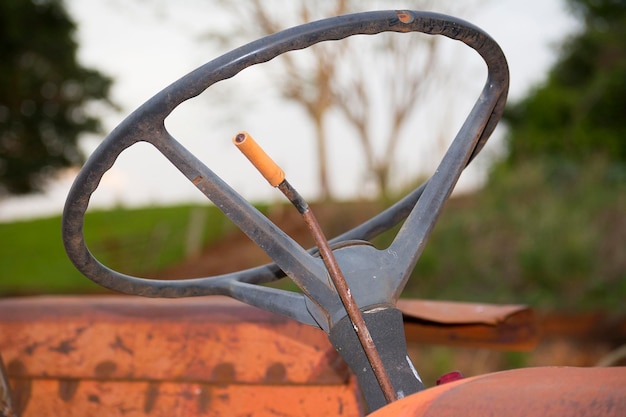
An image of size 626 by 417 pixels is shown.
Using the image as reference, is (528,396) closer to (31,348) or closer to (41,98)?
(31,348)

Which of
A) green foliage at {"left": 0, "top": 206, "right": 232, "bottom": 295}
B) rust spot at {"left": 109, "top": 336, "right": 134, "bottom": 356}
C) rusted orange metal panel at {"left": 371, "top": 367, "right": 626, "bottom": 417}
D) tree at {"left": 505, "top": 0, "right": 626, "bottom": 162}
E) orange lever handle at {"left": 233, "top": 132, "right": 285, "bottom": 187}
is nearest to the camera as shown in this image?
rusted orange metal panel at {"left": 371, "top": 367, "right": 626, "bottom": 417}

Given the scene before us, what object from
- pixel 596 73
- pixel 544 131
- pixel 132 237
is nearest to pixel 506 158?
pixel 544 131

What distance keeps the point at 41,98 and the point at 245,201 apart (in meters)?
14.1

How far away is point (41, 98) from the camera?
45.5 ft

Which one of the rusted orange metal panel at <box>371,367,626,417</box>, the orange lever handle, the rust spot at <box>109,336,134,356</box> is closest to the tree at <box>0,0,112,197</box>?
the rust spot at <box>109,336,134,356</box>

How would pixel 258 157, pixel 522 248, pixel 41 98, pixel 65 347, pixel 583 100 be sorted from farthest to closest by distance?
pixel 41 98 → pixel 583 100 → pixel 522 248 → pixel 65 347 → pixel 258 157

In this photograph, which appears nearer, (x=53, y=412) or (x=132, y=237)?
(x=53, y=412)

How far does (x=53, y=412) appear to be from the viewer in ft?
4.63

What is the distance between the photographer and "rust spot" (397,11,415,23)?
97 centimetres

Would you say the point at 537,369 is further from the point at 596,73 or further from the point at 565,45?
the point at 565,45

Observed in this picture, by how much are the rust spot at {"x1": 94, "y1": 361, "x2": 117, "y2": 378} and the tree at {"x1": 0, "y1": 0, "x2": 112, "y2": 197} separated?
43.1 ft

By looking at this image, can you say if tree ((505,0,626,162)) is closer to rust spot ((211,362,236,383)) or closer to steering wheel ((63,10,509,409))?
rust spot ((211,362,236,383))

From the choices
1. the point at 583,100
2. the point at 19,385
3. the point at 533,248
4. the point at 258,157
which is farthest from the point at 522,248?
the point at 258,157

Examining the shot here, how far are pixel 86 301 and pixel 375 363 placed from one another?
867mm
